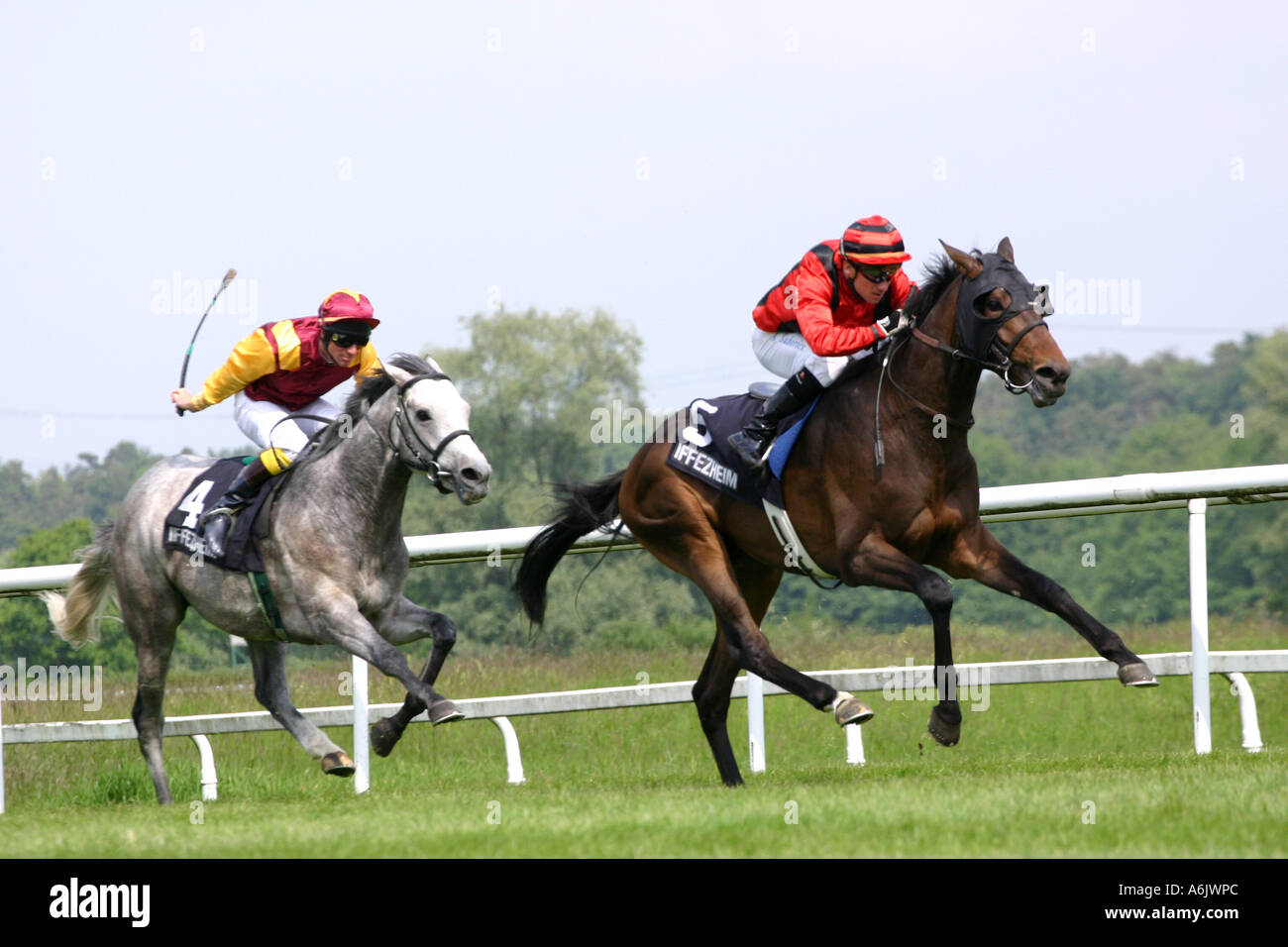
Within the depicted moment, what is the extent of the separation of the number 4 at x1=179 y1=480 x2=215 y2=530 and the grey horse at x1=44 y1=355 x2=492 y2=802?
169 mm

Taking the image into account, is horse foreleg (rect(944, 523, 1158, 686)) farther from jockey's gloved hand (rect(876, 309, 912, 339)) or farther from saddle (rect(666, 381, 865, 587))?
jockey's gloved hand (rect(876, 309, 912, 339))

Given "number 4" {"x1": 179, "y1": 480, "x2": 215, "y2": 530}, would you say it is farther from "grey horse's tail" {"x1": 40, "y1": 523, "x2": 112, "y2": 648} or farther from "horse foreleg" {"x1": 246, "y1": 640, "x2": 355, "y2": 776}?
"grey horse's tail" {"x1": 40, "y1": 523, "x2": 112, "y2": 648}

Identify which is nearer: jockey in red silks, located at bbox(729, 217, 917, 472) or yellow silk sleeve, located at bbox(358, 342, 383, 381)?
jockey in red silks, located at bbox(729, 217, 917, 472)

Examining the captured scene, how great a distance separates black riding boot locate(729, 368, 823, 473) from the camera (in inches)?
245

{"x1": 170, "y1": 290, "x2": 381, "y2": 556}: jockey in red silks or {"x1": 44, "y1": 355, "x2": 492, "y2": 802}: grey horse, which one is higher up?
{"x1": 170, "y1": 290, "x2": 381, "y2": 556}: jockey in red silks

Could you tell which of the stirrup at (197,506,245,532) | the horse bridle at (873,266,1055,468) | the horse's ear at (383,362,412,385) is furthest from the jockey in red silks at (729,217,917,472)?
the stirrup at (197,506,245,532)

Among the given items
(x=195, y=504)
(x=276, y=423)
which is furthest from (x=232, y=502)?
(x=276, y=423)

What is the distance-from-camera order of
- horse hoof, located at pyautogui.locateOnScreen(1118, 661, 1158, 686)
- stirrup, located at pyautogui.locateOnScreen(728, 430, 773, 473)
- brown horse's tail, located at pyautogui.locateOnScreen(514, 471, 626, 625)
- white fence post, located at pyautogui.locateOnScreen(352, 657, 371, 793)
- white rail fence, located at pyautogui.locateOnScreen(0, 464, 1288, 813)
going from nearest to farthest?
horse hoof, located at pyautogui.locateOnScreen(1118, 661, 1158, 686), white rail fence, located at pyautogui.locateOnScreen(0, 464, 1288, 813), stirrup, located at pyautogui.locateOnScreen(728, 430, 773, 473), white fence post, located at pyautogui.locateOnScreen(352, 657, 371, 793), brown horse's tail, located at pyautogui.locateOnScreen(514, 471, 626, 625)

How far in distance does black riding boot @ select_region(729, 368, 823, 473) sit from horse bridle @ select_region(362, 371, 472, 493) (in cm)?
109

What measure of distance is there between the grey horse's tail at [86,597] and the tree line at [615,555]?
73.2 inches

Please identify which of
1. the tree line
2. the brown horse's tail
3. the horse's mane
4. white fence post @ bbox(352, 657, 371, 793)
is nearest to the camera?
the horse's mane

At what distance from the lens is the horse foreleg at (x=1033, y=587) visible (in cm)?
525

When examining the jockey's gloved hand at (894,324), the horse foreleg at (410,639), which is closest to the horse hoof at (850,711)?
the jockey's gloved hand at (894,324)
